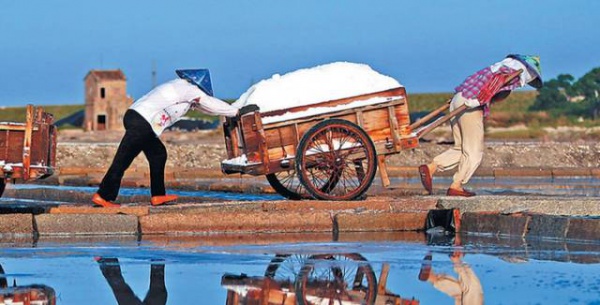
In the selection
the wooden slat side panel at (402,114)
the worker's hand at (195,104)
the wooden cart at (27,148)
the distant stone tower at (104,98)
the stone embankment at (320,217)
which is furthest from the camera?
the distant stone tower at (104,98)

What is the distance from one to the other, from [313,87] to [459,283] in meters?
5.91

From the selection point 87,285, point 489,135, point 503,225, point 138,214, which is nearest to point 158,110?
point 138,214

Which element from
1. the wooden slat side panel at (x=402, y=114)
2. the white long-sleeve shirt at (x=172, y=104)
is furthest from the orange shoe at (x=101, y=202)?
the wooden slat side panel at (x=402, y=114)

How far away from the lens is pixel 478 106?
45.7ft

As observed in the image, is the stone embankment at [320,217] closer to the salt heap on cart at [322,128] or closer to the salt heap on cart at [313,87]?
the salt heap on cart at [322,128]

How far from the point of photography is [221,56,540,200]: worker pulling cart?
1295cm

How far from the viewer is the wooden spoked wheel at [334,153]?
12984 mm

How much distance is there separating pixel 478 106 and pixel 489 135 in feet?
126

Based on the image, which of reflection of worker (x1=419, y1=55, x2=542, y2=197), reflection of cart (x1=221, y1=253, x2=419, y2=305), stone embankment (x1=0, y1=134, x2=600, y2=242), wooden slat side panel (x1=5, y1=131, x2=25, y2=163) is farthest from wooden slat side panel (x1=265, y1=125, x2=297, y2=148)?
reflection of cart (x1=221, y1=253, x2=419, y2=305)

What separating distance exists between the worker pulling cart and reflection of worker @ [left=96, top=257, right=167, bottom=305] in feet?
13.2

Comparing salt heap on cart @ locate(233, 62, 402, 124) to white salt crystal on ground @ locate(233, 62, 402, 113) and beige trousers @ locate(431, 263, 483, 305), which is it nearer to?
white salt crystal on ground @ locate(233, 62, 402, 113)

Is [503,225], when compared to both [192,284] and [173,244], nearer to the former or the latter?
[173,244]

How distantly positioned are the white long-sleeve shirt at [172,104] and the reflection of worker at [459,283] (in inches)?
170

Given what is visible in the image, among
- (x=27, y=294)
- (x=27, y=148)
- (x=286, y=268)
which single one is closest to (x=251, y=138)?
(x=27, y=148)
